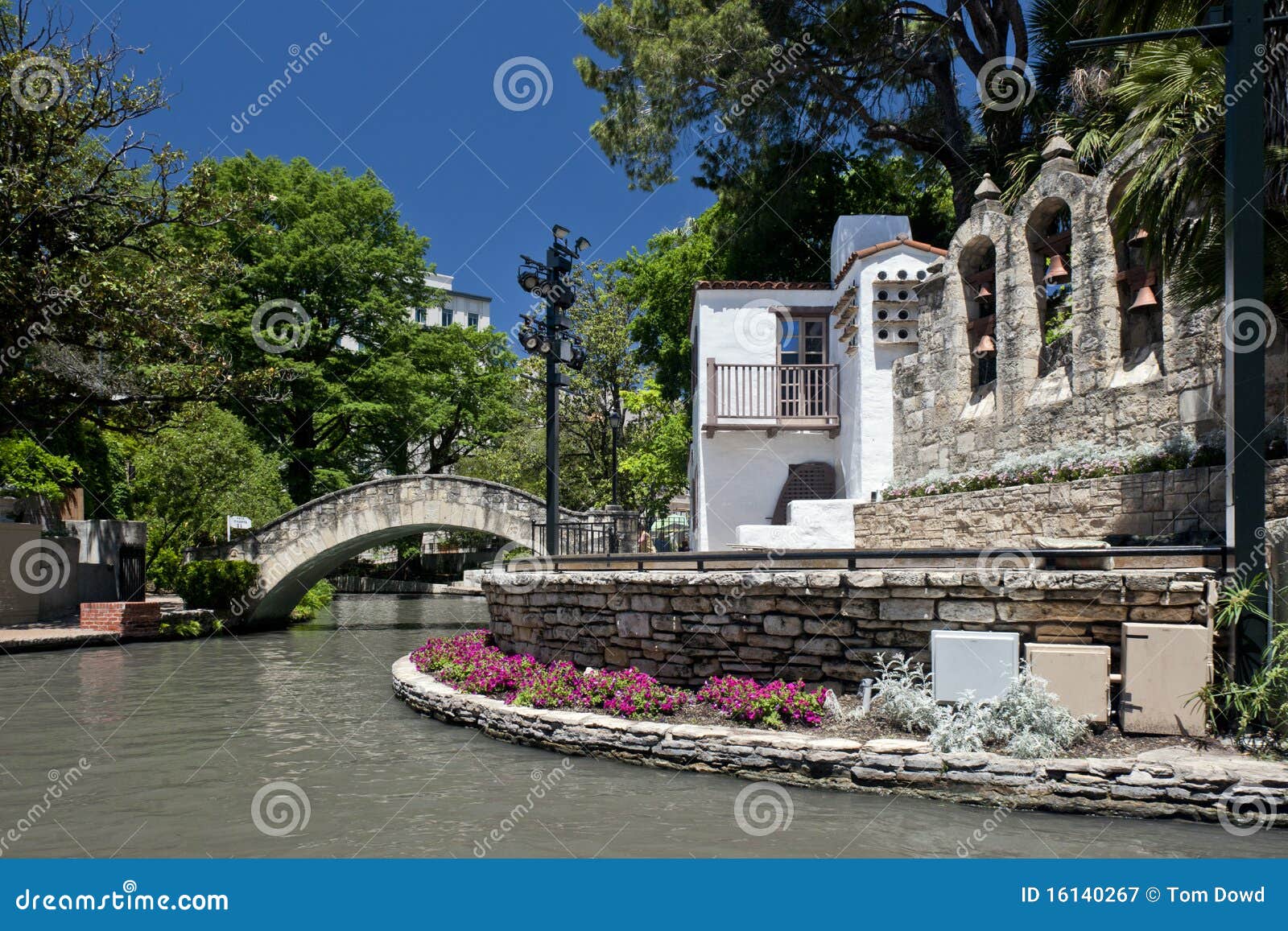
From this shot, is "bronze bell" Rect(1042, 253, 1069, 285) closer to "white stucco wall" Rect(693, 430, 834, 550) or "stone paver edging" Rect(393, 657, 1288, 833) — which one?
"white stucco wall" Rect(693, 430, 834, 550)

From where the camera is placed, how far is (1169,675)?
6.64m

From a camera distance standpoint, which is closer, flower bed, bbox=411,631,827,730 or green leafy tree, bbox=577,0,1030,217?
flower bed, bbox=411,631,827,730

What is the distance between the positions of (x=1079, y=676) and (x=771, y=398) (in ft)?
34.6

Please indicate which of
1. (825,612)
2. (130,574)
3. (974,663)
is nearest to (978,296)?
(825,612)

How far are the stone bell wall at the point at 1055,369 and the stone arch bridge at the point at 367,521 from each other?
963 centimetres

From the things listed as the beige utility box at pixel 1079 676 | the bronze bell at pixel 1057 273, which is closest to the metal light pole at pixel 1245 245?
the beige utility box at pixel 1079 676

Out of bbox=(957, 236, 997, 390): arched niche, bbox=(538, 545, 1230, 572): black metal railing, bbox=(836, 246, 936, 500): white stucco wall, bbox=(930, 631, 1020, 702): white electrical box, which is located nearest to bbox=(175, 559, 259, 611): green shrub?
bbox=(538, 545, 1230, 572): black metal railing

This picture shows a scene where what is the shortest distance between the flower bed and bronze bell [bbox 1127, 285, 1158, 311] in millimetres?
6066

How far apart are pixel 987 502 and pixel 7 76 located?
1792cm

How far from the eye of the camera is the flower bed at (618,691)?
25.6 feet

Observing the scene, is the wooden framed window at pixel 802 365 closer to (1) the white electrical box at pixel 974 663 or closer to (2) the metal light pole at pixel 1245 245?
(2) the metal light pole at pixel 1245 245

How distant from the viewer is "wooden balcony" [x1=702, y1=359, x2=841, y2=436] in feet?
54.4

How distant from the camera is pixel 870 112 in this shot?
2069cm

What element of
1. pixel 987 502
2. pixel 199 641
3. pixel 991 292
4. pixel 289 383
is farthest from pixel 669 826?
pixel 289 383
